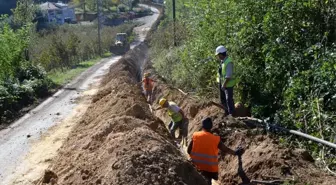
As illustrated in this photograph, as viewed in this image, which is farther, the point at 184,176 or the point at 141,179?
the point at 184,176

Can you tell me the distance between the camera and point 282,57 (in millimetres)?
11383

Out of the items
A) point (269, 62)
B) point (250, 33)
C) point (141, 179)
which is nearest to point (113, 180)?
point (141, 179)

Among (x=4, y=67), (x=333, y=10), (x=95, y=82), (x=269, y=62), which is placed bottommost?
(x=95, y=82)

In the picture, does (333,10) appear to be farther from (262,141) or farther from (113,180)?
(113,180)

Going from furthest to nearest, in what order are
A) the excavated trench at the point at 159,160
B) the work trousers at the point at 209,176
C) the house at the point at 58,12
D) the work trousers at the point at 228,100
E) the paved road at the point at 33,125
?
the house at the point at 58,12
the paved road at the point at 33,125
the work trousers at the point at 228,100
the work trousers at the point at 209,176
the excavated trench at the point at 159,160

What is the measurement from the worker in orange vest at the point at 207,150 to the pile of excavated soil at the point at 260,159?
0.83m

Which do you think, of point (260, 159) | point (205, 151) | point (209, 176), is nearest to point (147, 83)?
point (260, 159)

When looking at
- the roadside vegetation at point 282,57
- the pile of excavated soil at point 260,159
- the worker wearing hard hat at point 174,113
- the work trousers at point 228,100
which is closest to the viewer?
the pile of excavated soil at point 260,159

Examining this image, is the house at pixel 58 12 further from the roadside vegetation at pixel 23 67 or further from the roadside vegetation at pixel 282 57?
the roadside vegetation at pixel 282 57

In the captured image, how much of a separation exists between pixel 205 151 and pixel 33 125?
1120 centimetres

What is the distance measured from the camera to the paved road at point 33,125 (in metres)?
12.8

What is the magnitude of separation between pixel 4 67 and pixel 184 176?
19.2 m

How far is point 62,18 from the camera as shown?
300ft

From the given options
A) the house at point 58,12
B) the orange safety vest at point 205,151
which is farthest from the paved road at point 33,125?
the house at point 58,12
